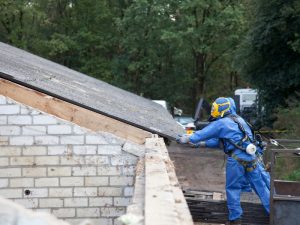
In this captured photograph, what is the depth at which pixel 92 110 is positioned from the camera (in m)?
6.34

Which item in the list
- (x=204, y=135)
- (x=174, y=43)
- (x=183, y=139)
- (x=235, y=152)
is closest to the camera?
(x=183, y=139)

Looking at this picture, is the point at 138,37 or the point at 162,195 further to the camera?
the point at 138,37

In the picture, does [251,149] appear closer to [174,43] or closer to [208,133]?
[208,133]

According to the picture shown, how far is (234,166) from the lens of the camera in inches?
294

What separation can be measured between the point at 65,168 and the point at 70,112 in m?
0.67

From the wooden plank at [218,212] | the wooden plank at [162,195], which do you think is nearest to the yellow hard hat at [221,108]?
the wooden plank at [218,212]

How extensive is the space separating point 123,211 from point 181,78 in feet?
90.9

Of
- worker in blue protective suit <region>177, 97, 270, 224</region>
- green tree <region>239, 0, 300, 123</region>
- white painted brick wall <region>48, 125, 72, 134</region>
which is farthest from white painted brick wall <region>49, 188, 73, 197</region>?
green tree <region>239, 0, 300, 123</region>

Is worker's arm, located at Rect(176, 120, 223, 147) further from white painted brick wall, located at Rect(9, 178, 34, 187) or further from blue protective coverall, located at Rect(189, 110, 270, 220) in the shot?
white painted brick wall, located at Rect(9, 178, 34, 187)

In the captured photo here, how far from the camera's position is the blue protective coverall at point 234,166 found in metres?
7.32

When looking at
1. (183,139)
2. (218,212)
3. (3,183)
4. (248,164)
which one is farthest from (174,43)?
(3,183)

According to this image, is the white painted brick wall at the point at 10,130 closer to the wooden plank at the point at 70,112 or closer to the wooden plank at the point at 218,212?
the wooden plank at the point at 70,112

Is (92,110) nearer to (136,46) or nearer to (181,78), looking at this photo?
(136,46)

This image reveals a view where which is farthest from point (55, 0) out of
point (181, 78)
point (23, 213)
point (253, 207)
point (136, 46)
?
point (23, 213)
